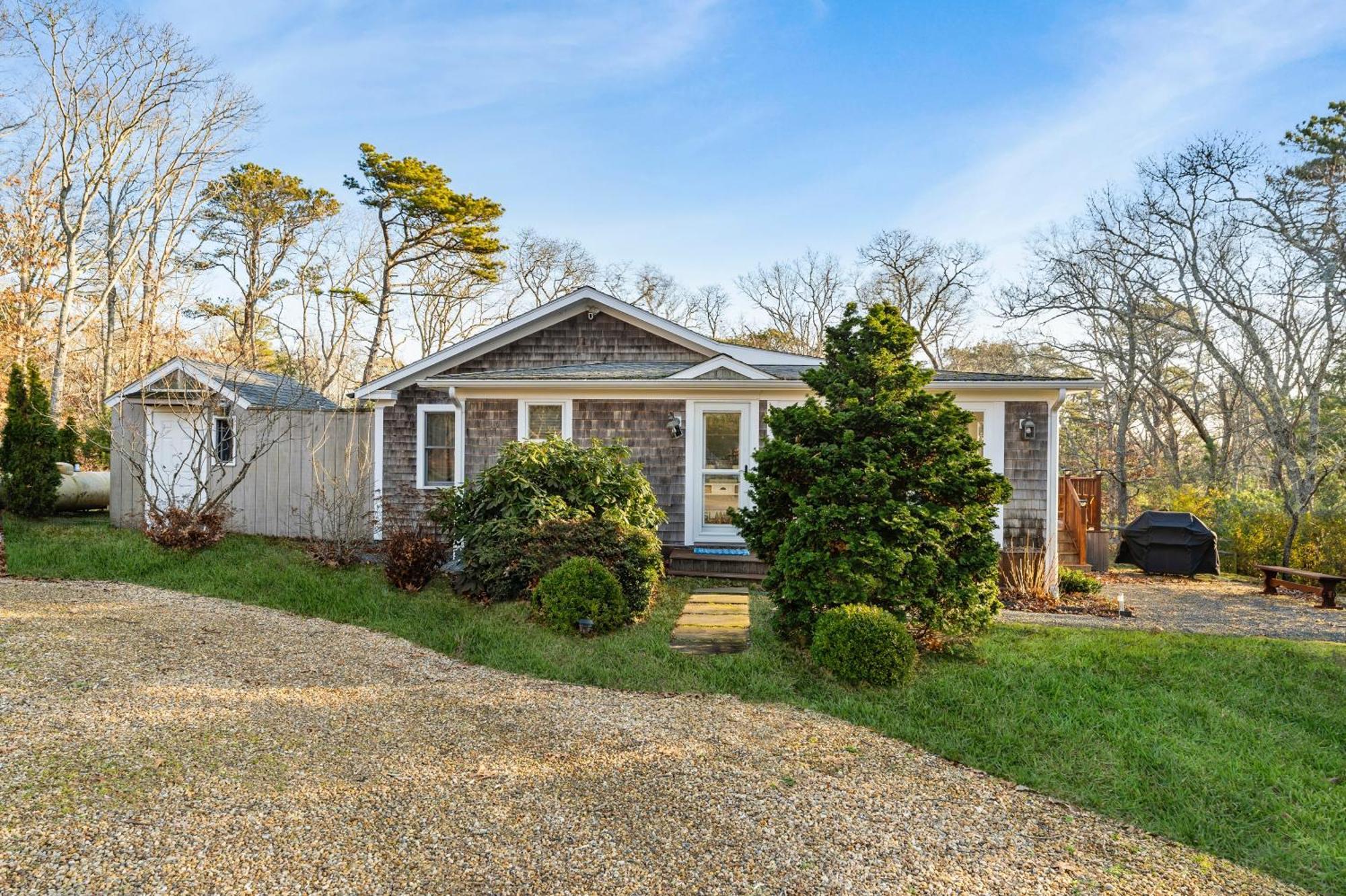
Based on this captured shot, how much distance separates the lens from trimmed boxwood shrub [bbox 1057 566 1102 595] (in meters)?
10.1

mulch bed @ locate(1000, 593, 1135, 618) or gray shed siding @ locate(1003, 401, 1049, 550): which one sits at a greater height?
gray shed siding @ locate(1003, 401, 1049, 550)

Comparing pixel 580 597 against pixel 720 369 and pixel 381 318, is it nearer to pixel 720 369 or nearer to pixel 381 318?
pixel 720 369

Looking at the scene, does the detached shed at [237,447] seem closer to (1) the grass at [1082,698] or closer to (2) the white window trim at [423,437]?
(2) the white window trim at [423,437]

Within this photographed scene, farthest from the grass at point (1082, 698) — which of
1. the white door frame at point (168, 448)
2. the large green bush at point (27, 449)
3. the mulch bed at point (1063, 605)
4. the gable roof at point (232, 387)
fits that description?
the large green bush at point (27, 449)

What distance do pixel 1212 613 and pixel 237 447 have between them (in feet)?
48.0

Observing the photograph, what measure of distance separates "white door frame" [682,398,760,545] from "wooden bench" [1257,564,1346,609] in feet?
25.9

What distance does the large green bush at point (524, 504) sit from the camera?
7.55m

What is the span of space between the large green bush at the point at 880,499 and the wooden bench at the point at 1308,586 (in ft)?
23.9

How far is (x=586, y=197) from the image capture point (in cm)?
1925

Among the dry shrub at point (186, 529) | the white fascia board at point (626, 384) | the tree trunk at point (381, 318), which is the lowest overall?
the dry shrub at point (186, 529)

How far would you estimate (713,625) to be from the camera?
6898mm

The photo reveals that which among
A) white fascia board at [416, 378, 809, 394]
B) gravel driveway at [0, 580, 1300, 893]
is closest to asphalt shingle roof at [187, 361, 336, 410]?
white fascia board at [416, 378, 809, 394]

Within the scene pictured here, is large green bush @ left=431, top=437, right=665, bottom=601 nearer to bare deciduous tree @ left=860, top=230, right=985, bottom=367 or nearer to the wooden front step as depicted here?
the wooden front step

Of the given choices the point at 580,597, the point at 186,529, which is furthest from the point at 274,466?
the point at 580,597
